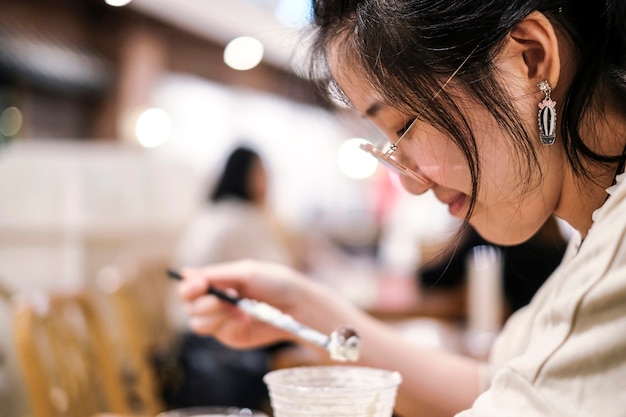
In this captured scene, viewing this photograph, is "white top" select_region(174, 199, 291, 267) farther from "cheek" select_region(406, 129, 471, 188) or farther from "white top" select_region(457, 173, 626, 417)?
"white top" select_region(457, 173, 626, 417)

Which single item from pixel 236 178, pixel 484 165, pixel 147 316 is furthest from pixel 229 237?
pixel 484 165

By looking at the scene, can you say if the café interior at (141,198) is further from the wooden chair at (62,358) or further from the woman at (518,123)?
the woman at (518,123)

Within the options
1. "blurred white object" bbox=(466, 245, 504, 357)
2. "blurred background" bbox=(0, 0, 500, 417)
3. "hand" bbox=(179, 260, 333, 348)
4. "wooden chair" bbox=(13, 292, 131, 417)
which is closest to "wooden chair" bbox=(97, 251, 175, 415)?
"blurred background" bbox=(0, 0, 500, 417)

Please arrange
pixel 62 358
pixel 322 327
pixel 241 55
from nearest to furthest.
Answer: pixel 322 327
pixel 62 358
pixel 241 55

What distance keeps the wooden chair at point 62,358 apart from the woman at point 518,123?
2.87 feet

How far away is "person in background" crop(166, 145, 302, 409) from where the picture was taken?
115 inches

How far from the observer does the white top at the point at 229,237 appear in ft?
11.3

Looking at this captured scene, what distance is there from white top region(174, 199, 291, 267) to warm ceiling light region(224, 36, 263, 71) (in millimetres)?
3257

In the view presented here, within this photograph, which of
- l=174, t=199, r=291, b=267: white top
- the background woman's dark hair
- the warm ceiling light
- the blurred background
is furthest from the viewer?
the warm ceiling light

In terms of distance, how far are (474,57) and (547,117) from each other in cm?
10

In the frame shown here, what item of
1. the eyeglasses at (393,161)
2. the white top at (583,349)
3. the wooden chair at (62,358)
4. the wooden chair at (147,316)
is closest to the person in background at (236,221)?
the wooden chair at (147,316)

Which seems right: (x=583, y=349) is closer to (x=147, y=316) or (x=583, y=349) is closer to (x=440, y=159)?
(x=440, y=159)

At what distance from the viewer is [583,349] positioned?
54 centimetres

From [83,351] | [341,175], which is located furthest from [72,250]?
[341,175]
